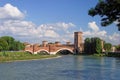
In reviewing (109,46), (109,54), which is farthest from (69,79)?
(109,46)

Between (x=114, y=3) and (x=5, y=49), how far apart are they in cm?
9671

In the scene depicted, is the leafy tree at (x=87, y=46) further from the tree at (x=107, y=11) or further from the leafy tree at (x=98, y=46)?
the tree at (x=107, y=11)

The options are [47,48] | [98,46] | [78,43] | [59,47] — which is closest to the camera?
[98,46]

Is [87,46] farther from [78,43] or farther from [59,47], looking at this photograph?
[59,47]

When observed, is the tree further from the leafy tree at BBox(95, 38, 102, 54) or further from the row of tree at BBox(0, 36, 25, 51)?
the leafy tree at BBox(95, 38, 102, 54)

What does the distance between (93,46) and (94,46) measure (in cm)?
129

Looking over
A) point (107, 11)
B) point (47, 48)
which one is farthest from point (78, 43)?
point (107, 11)

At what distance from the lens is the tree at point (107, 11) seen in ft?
42.2

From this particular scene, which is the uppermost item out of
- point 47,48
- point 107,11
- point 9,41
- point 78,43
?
point 78,43

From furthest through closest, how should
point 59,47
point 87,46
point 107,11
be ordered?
point 59,47, point 87,46, point 107,11

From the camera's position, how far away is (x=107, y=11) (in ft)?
43.0

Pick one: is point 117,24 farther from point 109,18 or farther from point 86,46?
point 86,46

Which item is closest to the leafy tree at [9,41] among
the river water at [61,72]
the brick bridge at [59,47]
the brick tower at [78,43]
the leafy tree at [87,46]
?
the brick bridge at [59,47]

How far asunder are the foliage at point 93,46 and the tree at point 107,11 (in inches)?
4785
